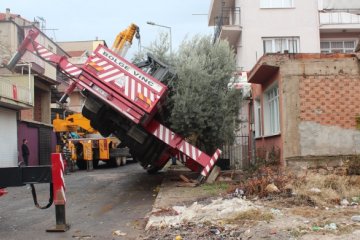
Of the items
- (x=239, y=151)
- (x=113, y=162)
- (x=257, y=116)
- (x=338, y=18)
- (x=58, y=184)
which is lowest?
(x=113, y=162)

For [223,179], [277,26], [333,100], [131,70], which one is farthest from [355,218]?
[277,26]

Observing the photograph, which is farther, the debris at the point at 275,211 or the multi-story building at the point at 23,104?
the multi-story building at the point at 23,104

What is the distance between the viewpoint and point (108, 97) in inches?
506

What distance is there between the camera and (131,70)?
13242 mm

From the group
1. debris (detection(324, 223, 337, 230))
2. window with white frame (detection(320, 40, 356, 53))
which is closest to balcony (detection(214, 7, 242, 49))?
window with white frame (detection(320, 40, 356, 53))

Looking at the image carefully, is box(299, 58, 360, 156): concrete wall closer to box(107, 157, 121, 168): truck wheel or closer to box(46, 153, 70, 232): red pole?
box(46, 153, 70, 232): red pole

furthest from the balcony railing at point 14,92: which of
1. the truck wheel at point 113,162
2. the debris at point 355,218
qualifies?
the debris at point 355,218

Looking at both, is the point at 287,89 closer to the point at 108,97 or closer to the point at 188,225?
the point at 108,97


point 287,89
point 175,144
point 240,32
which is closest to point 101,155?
point 240,32

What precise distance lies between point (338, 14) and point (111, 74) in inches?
644

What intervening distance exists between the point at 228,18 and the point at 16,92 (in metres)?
12.8

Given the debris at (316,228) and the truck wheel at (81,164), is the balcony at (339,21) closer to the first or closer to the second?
the truck wheel at (81,164)

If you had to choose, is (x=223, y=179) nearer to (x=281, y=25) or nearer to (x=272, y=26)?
(x=272, y=26)

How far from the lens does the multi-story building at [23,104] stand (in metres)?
23.9
